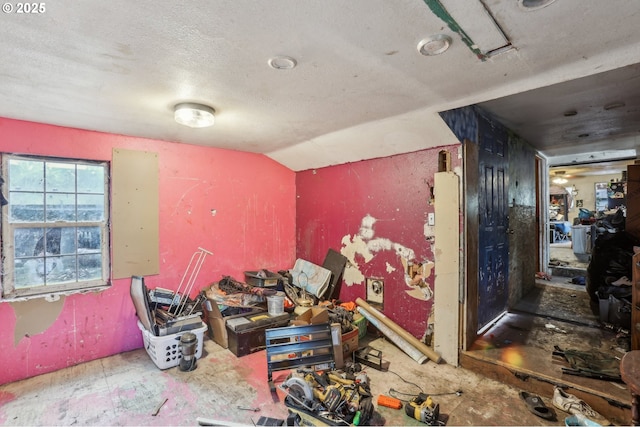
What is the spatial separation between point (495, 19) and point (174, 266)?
3.70 metres

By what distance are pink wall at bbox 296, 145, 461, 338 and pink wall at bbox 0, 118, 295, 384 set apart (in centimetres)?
55

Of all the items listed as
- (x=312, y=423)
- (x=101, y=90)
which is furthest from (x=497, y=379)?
(x=101, y=90)

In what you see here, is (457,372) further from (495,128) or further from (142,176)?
(142,176)

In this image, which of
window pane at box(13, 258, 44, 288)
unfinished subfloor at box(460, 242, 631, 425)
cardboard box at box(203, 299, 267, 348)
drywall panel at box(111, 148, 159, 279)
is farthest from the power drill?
window pane at box(13, 258, 44, 288)

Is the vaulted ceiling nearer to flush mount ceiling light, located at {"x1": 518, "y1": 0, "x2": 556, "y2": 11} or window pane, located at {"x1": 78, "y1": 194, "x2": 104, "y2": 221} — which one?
flush mount ceiling light, located at {"x1": 518, "y1": 0, "x2": 556, "y2": 11}

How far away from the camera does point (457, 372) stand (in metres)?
2.70

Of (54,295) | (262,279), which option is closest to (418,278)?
(262,279)

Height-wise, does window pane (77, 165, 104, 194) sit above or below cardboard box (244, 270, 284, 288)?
above

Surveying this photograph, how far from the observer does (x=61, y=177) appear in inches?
114

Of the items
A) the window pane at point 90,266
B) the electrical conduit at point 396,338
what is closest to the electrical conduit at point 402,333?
the electrical conduit at point 396,338

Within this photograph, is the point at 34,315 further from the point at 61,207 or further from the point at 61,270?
the point at 61,207

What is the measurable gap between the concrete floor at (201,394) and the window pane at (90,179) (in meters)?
1.77

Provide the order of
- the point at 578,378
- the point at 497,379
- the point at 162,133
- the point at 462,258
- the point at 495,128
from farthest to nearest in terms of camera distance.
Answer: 1. the point at 495,128
2. the point at 162,133
3. the point at 462,258
4. the point at 497,379
5. the point at 578,378

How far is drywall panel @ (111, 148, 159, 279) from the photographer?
123 inches
